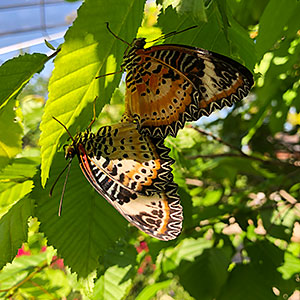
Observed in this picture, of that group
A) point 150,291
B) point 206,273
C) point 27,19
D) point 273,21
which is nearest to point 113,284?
point 150,291

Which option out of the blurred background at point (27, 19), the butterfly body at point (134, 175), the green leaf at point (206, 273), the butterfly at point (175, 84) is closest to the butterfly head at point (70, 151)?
the butterfly body at point (134, 175)

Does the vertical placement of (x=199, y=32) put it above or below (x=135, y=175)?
above

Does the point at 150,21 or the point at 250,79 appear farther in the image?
the point at 150,21

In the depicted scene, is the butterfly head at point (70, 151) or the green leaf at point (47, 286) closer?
the butterfly head at point (70, 151)

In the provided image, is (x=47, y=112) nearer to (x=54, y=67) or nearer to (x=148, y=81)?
(x=54, y=67)

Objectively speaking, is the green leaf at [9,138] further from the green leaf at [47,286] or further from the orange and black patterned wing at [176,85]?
the green leaf at [47,286]

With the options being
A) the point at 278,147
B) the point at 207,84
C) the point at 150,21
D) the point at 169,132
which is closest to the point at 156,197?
the point at 169,132

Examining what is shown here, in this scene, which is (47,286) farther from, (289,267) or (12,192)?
(289,267)
